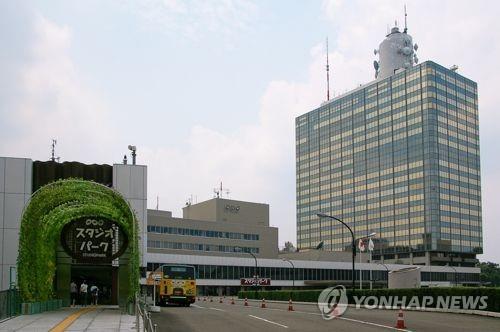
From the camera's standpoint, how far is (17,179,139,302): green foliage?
83.6 feet

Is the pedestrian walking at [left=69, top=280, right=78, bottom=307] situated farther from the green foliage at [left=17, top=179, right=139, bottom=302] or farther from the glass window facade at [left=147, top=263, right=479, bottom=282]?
the glass window facade at [left=147, top=263, right=479, bottom=282]

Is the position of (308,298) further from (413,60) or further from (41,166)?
(413,60)

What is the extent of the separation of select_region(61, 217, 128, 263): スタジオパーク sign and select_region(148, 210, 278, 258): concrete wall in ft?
288

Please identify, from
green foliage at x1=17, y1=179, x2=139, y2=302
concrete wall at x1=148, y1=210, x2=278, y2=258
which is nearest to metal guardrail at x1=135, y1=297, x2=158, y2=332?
green foliage at x1=17, y1=179, x2=139, y2=302

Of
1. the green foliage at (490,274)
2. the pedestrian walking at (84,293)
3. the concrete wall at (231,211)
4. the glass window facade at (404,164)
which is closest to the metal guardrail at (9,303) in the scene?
the pedestrian walking at (84,293)

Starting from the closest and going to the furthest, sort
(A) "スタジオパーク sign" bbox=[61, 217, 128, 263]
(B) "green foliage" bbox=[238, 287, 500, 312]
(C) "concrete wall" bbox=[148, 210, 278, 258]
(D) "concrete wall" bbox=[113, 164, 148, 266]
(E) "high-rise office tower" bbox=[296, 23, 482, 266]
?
(B) "green foliage" bbox=[238, 287, 500, 312] → (A) "スタジオパーク sign" bbox=[61, 217, 128, 263] → (D) "concrete wall" bbox=[113, 164, 148, 266] → (C) "concrete wall" bbox=[148, 210, 278, 258] → (E) "high-rise office tower" bbox=[296, 23, 482, 266]

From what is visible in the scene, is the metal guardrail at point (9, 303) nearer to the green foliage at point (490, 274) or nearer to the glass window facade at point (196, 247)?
the glass window facade at point (196, 247)

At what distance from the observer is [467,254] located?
16012 cm

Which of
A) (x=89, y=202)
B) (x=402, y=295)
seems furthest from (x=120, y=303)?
(x=402, y=295)

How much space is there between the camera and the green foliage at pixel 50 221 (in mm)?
25469

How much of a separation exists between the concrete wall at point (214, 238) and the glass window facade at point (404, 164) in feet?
126

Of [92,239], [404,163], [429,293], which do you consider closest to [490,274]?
[404,163]

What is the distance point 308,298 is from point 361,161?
393 ft

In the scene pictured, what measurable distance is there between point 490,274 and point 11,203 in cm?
16512
